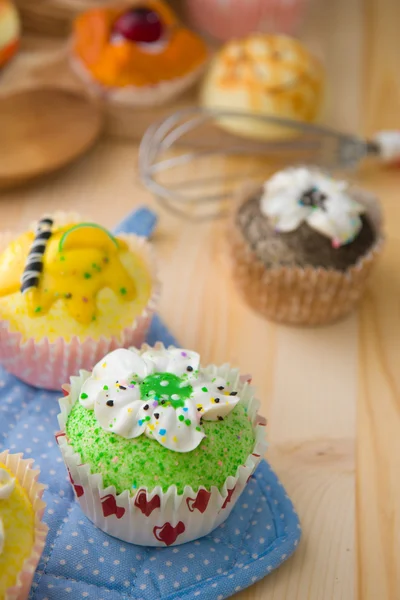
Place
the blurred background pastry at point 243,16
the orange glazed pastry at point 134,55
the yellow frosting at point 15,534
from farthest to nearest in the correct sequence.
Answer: the blurred background pastry at point 243,16, the orange glazed pastry at point 134,55, the yellow frosting at point 15,534

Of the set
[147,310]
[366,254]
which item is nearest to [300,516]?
[147,310]

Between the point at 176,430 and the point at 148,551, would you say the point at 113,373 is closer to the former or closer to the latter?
the point at 176,430

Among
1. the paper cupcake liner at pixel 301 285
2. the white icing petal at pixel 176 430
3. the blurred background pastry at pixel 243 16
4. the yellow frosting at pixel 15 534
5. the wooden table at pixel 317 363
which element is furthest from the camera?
the blurred background pastry at pixel 243 16

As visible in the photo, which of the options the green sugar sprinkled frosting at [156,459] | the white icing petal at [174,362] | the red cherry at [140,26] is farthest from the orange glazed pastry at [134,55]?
the green sugar sprinkled frosting at [156,459]

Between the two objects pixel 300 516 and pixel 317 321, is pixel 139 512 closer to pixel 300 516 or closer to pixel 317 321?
pixel 300 516

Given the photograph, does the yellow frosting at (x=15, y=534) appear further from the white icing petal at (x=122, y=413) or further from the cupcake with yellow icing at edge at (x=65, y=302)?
the cupcake with yellow icing at edge at (x=65, y=302)

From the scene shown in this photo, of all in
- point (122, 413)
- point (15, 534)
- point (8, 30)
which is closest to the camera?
point (15, 534)

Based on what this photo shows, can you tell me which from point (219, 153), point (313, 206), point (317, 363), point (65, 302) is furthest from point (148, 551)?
point (219, 153)
